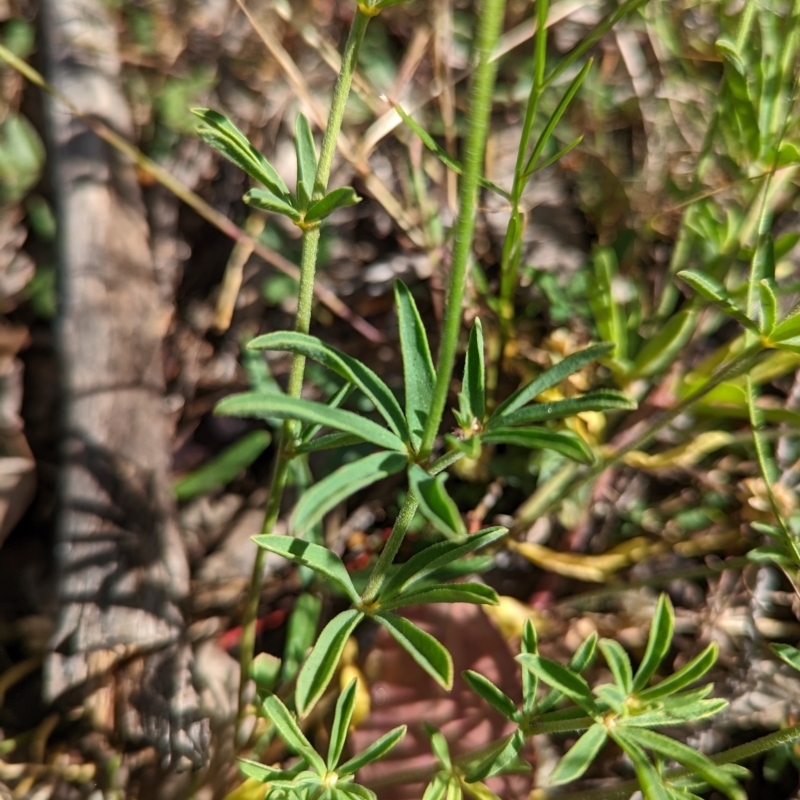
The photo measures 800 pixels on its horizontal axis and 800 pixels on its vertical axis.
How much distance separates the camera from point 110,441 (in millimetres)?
1700

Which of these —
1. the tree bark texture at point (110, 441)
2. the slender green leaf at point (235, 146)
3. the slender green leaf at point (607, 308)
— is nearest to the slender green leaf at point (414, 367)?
the slender green leaf at point (235, 146)

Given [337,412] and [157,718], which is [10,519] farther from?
[337,412]

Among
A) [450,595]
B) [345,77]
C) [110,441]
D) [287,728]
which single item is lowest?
[287,728]

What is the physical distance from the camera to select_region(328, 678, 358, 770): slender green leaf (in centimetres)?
102

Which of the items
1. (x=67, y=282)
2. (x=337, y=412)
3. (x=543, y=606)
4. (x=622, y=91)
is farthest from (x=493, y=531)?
(x=622, y=91)

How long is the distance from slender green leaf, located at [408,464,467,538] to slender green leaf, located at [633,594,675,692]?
1.48 feet

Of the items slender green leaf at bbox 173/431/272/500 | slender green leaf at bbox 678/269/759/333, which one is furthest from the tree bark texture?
slender green leaf at bbox 678/269/759/333

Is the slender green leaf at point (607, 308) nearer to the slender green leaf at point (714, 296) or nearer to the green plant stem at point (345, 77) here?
the slender green leaf at point (714, 296)

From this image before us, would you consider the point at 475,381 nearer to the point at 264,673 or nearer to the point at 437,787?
the point at 437,787

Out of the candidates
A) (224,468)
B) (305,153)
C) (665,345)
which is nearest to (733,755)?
(665,345)

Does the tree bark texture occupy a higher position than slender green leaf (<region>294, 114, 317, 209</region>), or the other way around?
slender green leaf (<region>294, 114, 317, 209</region>)

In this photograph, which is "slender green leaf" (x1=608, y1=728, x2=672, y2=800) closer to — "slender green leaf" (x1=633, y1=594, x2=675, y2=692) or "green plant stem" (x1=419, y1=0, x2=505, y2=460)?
"slender green leaf" (x1=633, y1=594, x2=675, y2=692)

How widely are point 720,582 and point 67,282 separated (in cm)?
169

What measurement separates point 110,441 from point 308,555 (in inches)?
37.4
